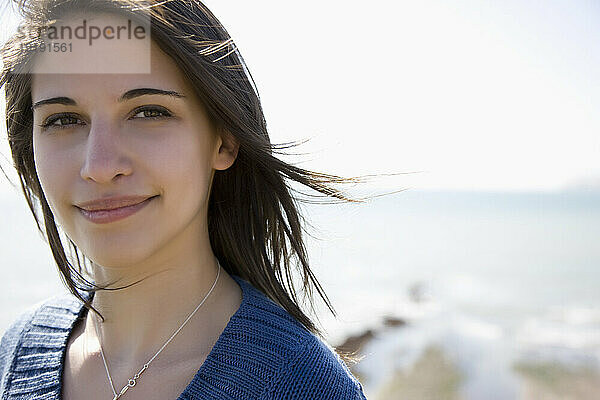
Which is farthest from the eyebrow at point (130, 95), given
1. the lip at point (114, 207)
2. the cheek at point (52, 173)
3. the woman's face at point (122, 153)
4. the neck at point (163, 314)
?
the neck at point (163, 314)

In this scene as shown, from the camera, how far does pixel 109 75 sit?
1.55 m

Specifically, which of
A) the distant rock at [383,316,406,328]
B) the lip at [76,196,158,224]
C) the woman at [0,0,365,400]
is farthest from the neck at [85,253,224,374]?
the distant rock at [383,316,406,328]

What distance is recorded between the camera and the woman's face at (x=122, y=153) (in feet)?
5.05

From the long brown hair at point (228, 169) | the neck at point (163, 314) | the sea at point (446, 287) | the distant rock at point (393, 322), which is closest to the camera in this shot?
the long brown hair at point (228, 169)

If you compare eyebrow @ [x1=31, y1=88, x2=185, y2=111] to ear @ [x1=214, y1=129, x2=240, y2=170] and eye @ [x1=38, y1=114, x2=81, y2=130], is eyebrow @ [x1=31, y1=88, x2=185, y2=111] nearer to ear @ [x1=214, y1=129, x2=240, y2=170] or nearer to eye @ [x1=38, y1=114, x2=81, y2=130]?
eye @ [x1=38, y1=114, x2=81, y2=130]

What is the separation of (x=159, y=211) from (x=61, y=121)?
34cm

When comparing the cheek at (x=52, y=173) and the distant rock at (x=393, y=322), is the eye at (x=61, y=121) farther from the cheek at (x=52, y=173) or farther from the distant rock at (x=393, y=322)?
the distant rock at (x=393, y=322)

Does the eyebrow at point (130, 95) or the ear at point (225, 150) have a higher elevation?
the eyebrow at point (130, 95)

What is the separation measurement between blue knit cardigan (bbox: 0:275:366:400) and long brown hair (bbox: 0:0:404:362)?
12cm

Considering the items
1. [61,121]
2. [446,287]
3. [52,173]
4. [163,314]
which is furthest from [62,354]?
[446,287]

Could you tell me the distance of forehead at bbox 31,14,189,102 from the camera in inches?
60.7

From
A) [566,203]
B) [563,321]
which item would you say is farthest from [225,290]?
[566,203]

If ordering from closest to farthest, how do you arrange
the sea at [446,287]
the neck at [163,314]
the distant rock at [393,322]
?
the neck at [163,314] < the sea at [446,287] < the distant rock at [393,322]

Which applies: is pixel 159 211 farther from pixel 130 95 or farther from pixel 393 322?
pixel 393 322
